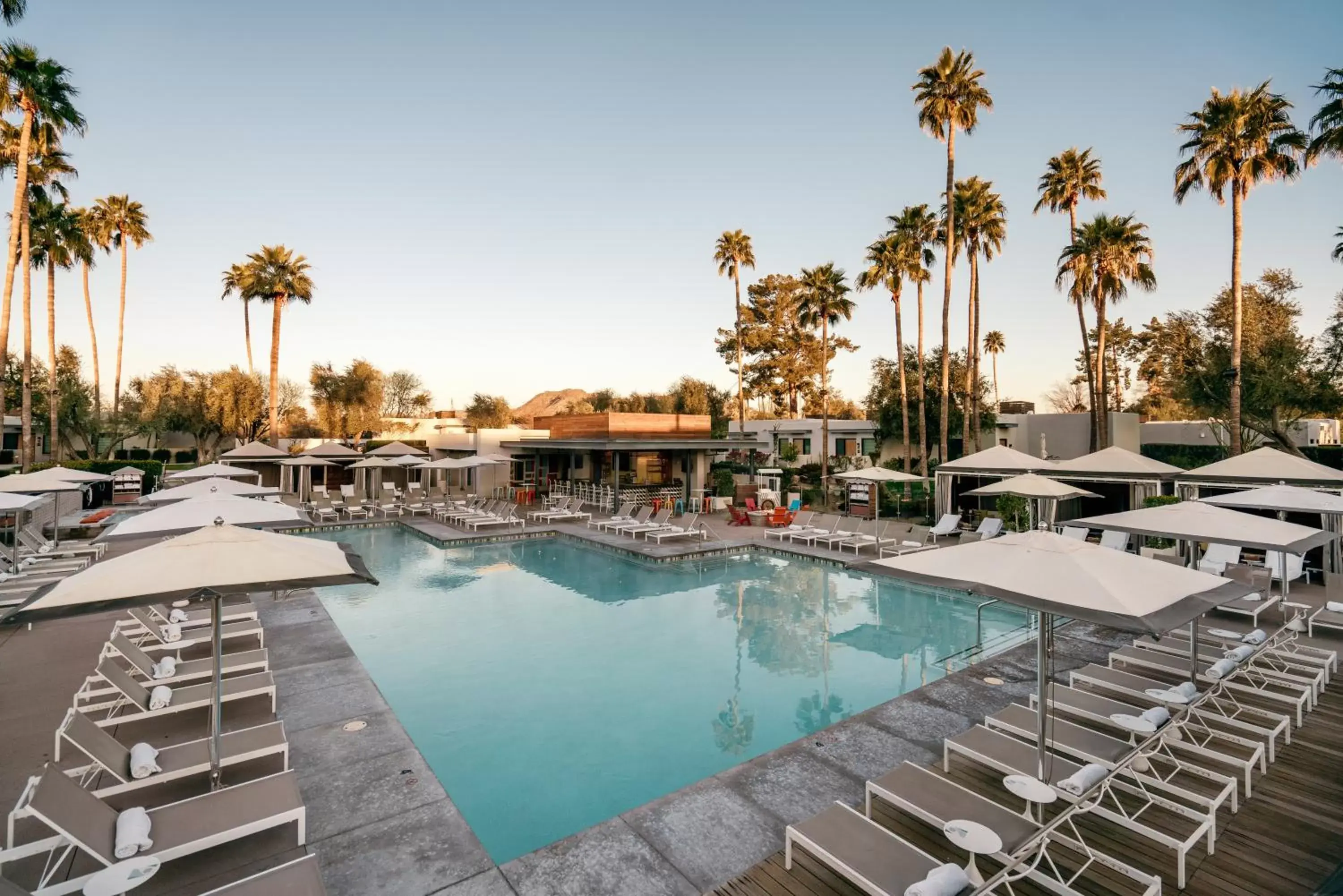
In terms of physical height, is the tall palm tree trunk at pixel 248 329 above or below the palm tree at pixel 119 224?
below

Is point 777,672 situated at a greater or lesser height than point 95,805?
lesser

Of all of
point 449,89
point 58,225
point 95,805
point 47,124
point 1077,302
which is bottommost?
point 95,805

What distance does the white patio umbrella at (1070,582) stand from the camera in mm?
3715

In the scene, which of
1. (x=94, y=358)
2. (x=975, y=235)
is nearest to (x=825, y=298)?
(x=975, y=235)

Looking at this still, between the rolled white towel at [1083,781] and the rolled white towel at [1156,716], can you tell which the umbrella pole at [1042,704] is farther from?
the rolled white towel at [1156,716]

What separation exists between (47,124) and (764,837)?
30.2 meters

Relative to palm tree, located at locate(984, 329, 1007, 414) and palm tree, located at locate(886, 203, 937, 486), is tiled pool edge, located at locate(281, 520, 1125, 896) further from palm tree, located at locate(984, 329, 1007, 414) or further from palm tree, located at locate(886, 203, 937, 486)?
palm tree, located at locate(984, 329, 1007, 414)

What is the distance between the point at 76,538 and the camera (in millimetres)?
17531

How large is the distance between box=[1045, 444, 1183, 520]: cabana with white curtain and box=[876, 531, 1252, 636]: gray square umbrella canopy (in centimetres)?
1194

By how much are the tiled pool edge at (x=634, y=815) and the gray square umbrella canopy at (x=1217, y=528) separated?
2.32 metres

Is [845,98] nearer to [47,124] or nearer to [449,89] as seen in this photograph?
[449,89]

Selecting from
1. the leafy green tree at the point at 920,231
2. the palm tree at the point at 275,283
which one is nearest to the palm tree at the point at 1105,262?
the leafy green tree at the point at 920,231

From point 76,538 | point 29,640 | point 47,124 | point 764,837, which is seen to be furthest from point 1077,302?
point 47,124

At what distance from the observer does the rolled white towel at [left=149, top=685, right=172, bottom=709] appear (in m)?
5.89
